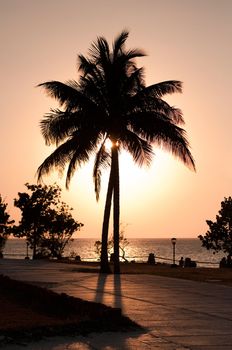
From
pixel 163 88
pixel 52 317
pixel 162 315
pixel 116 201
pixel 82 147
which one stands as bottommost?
pixel 52 317

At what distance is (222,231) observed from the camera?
56250 millimetres

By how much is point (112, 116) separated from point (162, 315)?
1617cm

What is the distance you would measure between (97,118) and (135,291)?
37.7 ft

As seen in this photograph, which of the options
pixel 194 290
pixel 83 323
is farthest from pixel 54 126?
pixel 83 323

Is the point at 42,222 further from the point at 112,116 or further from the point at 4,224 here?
the point at 112,116

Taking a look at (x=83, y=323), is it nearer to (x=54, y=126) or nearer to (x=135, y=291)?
(x=135, y=291)

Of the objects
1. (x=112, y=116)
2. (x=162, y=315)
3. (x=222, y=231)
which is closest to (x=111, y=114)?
(x=112, y=116)

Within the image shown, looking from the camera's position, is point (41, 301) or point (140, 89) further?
point (140, 89)

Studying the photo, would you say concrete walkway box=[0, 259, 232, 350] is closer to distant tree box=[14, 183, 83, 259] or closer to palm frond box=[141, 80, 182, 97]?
palm frond box=[141, 80, 182, 97]

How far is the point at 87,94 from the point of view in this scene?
2719 cm

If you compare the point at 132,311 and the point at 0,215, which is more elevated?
the point at 0,215

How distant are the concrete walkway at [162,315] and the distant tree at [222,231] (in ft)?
120

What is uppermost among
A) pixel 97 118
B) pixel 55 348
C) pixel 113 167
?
pixel 97 118

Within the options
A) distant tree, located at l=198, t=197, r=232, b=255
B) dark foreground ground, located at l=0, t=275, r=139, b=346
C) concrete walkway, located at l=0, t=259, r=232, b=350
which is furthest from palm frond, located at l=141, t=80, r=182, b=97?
distant tree, located at l=198, t=197, r=232, b=255
